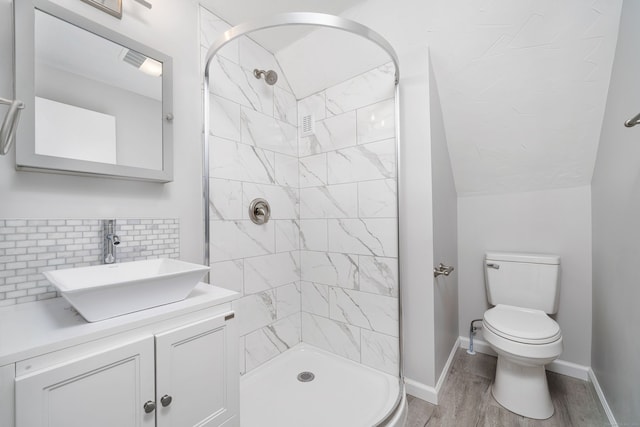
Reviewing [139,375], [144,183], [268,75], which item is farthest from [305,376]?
[268,75]

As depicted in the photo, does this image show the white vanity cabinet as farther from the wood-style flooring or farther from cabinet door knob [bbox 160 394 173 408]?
the wood-style flooring

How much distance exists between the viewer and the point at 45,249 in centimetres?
100

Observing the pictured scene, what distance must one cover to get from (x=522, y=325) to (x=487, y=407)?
0.53 meters

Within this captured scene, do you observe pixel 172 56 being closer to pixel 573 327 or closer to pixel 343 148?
pixel 343 148

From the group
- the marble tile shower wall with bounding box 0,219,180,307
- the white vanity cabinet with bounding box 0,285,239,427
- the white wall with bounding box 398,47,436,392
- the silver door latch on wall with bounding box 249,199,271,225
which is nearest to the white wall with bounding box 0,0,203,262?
the marble tile shower wall with bounding box 0,219,180,307

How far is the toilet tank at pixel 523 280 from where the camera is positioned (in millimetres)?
1848

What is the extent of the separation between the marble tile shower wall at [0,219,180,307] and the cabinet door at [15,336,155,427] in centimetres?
52

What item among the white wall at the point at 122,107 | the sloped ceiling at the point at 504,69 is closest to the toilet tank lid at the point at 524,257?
the sloped ceiling at the point at 504,69

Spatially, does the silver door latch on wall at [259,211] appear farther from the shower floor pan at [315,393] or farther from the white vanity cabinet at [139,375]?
the shower floor pan at [315,393]

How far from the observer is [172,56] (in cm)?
141

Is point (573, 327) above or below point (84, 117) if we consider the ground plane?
below

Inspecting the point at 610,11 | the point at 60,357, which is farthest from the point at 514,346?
the point at 60,357

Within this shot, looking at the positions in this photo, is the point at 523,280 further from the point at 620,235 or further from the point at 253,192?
the point at 253,192

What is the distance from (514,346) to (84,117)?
2393 mm
